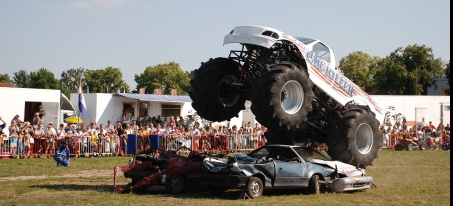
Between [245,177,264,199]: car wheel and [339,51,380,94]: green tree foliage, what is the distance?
81345 mm

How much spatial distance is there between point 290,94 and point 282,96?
11.1 inches

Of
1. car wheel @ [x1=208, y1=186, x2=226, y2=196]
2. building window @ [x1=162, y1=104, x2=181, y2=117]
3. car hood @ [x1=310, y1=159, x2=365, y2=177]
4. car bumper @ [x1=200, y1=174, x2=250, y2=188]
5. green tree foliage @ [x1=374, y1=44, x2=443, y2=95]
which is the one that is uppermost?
green tree foliage @ [x1=374, y1=44, x2=443, y2=95]

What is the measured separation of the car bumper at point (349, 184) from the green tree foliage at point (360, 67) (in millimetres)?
79291

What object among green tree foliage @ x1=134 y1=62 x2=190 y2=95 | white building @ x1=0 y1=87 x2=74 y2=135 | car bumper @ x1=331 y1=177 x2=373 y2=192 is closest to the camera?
car bumper @ x1=331 y1=177 x2=373 y2=192

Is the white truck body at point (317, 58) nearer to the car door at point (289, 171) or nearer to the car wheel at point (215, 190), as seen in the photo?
the car door at point (289, 171)

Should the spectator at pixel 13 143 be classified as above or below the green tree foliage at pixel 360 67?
below

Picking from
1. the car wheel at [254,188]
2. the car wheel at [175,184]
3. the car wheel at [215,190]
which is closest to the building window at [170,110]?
the car wheel at [175,184]

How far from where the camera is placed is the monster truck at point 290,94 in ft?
48.4

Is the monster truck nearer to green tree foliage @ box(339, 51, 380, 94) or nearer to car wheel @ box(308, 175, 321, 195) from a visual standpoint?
car wheel @ box(308, 175, 321, 195)

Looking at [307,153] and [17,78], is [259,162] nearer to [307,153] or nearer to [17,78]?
[307,153]

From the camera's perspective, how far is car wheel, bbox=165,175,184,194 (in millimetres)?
15539

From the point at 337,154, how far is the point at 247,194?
3359 mm

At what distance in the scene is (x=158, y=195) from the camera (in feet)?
50.1

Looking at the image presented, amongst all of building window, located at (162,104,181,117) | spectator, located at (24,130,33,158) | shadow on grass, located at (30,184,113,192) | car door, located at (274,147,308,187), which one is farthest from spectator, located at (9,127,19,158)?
building window, located at (162,104,181,117)
